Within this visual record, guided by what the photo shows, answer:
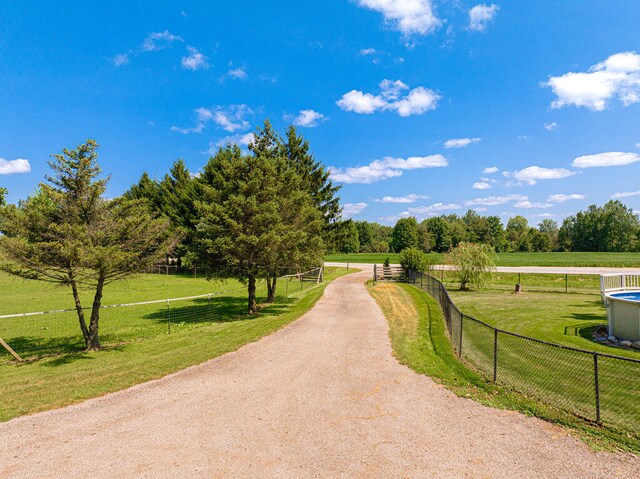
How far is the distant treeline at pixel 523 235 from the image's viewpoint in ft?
345

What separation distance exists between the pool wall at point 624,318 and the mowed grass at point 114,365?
13.1 metres

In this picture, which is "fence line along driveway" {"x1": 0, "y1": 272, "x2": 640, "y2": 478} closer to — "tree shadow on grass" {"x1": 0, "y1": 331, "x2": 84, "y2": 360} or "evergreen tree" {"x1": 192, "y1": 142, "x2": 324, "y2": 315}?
"tree shadow on grass" {"x1": 0, "y1": 331, "x2": 84, "y2": 360}

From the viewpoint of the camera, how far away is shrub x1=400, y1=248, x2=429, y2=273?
33719mm

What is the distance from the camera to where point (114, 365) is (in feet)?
33.3

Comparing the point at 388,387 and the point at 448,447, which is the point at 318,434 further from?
the point at 388,387

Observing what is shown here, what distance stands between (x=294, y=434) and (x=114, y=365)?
714 centimetres

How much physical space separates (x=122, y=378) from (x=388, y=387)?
22.1 feet

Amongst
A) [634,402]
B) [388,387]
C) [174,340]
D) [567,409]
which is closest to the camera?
[567,409]

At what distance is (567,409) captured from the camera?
21.7 feet

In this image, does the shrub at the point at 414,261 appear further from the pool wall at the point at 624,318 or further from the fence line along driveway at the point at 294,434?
the fence line along driveway at the point at 294,434

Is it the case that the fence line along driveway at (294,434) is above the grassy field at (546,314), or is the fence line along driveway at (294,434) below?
above

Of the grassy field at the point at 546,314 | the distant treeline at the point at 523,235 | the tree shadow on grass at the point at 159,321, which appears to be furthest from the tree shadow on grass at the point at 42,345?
the distant treeline at the point at 523,235

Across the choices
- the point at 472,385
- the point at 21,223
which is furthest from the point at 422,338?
the point at 21,223

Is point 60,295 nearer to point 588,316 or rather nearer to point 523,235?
point 588,316
